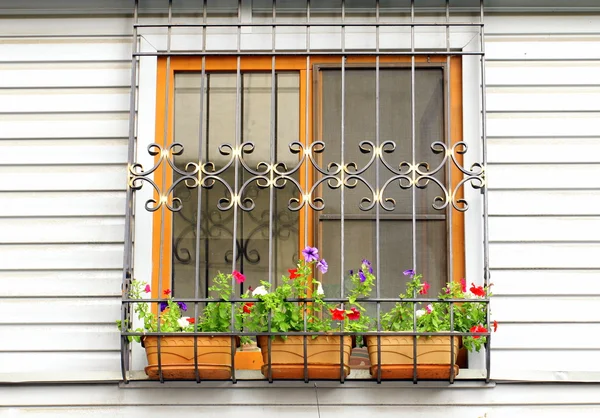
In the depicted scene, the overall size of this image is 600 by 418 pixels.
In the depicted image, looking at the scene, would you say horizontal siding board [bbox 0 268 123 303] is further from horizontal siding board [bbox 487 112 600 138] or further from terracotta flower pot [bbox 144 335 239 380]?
horizontal siding board [bbox 487 112 600 138]

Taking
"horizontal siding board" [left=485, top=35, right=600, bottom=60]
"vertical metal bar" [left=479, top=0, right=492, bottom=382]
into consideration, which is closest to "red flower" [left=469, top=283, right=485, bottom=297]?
"vertical metal bar" [left=479, top=0, right=492, bottom=382]

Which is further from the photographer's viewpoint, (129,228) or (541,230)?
(541,230)

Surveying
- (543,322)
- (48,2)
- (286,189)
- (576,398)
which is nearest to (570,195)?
(543,322)

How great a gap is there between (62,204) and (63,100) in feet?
1.72

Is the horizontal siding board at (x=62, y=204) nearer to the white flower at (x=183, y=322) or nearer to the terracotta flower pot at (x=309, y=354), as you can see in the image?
the white flower at (x=183, y=322)

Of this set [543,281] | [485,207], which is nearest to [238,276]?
[485,207]

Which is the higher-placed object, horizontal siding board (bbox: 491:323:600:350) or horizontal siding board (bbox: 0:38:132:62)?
horizontal siding board (bbox: 0:38:132:62)

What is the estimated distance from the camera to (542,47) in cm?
493

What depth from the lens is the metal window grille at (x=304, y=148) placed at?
4.60m

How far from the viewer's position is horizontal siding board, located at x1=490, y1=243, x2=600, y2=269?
471 centimetres

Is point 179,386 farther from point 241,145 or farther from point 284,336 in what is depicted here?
point 241,145

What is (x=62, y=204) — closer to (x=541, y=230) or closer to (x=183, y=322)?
(x=183, y=322)

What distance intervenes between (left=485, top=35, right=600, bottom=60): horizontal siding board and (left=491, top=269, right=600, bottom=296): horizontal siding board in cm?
107

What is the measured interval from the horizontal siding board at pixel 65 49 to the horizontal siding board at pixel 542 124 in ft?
6.12
